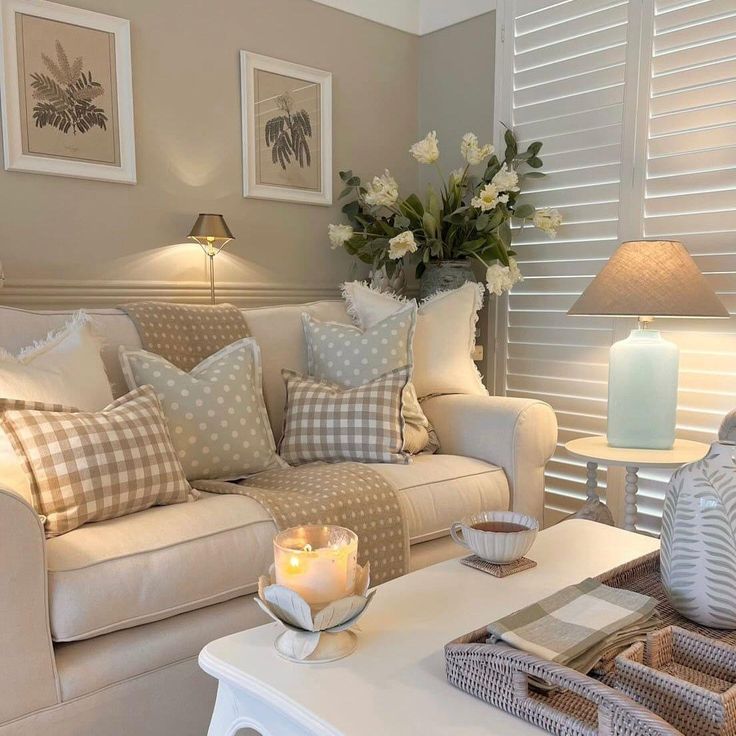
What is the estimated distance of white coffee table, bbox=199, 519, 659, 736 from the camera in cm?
88

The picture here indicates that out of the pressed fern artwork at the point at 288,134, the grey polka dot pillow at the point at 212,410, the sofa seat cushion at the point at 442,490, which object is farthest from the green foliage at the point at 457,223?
the grey polka dot pillow at the point at 212,410

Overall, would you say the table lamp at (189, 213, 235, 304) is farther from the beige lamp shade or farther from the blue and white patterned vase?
the blue and white patterned vase

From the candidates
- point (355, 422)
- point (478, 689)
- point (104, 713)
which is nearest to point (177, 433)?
point (355, 422)

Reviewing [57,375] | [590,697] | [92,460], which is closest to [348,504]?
[92,460]

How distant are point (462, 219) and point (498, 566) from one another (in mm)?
1935

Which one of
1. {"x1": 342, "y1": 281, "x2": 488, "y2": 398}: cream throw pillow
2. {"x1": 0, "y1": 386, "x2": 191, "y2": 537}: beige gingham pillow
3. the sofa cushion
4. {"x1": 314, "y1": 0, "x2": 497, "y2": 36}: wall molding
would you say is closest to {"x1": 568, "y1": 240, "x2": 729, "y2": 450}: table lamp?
{"x1": 342, "y1": 281, "x2": 488, "y2": 398}: cream throw pillow

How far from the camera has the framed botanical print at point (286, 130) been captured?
2967 mm

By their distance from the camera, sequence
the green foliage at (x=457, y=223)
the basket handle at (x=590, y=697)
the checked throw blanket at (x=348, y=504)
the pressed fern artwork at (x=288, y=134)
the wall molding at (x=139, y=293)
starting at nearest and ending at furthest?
Answer: the basket handle at (x=590, y=697), the checked throw blanket at (x=348, y=504), the wall molding at (x=139, y=293), the green foliage at (x=457, y=223), the pressed fern artwork at (x=288, y=134)

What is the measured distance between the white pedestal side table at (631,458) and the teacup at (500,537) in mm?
899

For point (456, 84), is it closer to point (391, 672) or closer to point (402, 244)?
point (402, 244)

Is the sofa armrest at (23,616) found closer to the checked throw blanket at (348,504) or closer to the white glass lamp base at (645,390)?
the checked throw blanket at (348,504)

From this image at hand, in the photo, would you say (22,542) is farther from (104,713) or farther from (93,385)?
(93,385)

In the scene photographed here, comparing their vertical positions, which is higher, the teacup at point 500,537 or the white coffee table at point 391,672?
the teacup at point 500,537

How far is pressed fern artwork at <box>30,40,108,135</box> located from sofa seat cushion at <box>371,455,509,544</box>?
64.2 inches
